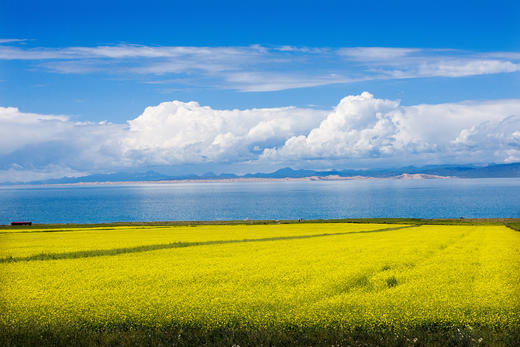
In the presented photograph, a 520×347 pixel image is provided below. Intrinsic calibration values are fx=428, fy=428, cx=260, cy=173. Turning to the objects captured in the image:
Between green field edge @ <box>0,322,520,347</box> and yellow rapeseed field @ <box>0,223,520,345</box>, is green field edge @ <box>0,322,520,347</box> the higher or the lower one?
the lower one

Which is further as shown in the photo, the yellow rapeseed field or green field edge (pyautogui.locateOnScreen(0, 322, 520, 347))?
the yellow rapeseed field

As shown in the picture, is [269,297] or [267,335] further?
[269,297]

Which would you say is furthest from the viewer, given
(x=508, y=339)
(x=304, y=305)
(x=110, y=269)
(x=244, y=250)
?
(x=244, y=250)

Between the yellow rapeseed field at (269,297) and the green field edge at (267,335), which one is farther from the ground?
the yellow rapeseed field at (269,297)

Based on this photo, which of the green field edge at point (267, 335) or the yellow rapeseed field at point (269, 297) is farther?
the yellow rapeseed field at point (269, 297)

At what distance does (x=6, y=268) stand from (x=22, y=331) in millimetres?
11763

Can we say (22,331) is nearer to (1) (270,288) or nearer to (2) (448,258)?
(1) (270,288)

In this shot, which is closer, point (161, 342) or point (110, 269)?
point (161, 342)

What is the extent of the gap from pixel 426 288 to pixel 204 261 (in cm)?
1187

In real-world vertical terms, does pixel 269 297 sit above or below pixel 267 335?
above

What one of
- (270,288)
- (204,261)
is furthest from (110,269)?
(270,288)

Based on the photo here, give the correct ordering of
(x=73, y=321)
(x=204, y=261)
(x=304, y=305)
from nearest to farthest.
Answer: (x=73, y=321) < (x=304, y=305) < (x=204, y=261)

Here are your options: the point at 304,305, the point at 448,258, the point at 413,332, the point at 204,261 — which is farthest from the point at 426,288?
the point at 204,261

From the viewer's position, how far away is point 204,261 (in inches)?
935
